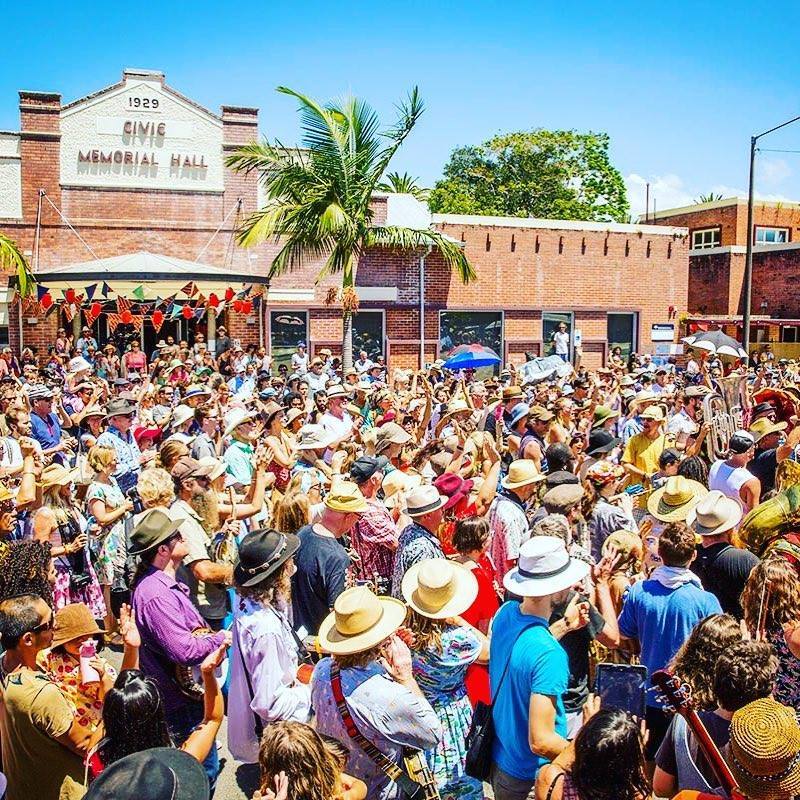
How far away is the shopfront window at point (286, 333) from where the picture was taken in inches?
829

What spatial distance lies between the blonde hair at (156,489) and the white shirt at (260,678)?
5.73 ft

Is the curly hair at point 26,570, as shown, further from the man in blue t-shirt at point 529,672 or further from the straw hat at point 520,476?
the straw hat at point 520,476

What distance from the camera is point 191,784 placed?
8.04 ft

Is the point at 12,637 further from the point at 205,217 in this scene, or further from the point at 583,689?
the point at 205,217

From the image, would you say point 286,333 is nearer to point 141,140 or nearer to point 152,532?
point 141,140

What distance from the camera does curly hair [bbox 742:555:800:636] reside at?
3559 mm

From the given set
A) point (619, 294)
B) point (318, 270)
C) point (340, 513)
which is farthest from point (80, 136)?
point (340, 513)

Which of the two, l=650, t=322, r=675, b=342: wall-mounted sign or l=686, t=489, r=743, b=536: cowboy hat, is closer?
l=686, t=489, r=743, b=536: cowboy hat

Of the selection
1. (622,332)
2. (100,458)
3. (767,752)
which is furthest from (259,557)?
(622,332)

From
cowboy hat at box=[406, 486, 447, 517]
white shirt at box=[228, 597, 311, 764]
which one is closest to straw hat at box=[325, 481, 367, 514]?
cowboy hat at box=[406, 486, 447, 517]

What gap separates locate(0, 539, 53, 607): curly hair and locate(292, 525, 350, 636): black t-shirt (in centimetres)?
132

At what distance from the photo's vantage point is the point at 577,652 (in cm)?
398

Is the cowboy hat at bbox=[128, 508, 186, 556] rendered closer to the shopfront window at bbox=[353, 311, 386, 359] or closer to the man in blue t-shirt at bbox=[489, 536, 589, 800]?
the man in blue t-shirt at bbox=[489, 536, 589, 800]

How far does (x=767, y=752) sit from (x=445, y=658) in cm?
149
